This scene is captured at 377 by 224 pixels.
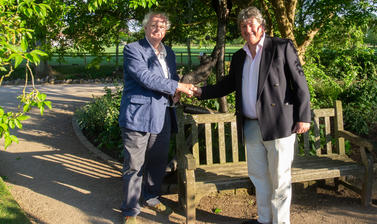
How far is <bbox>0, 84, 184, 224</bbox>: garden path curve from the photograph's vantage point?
4.04 meters

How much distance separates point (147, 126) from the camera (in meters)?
3.59

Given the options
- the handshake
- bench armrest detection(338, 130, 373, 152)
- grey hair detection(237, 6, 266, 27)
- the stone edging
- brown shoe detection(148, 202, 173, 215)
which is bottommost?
brown shoe detection(148, 202, 173, 215)

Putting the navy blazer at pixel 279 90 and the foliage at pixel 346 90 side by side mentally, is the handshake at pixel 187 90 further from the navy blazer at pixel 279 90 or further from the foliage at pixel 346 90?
the foliage at pixel 346 90

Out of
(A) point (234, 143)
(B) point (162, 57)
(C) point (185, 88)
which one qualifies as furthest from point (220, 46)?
(C) point (185, 88)

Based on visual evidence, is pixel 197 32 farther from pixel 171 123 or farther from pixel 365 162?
pixel 365 162

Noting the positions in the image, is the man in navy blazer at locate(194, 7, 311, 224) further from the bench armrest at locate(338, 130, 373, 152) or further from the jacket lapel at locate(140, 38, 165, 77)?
the bench armrest at locate(338, 130, 373, 152)

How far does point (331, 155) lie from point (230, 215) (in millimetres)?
1529

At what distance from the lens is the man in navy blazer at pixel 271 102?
322 centimetres

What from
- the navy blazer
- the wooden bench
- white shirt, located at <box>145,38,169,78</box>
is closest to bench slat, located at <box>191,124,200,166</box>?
the wooden bench

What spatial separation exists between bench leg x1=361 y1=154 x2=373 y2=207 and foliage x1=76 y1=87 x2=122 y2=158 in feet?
10.9

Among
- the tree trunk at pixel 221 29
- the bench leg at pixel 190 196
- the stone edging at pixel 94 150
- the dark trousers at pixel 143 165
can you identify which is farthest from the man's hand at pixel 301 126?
the stone edging at pixel 94 150

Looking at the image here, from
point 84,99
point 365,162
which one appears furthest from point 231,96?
point 84,99

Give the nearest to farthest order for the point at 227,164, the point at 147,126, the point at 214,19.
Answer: the point at 147,126 < the point at 227,164 < the point at 214,19

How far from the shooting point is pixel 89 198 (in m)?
4.45
